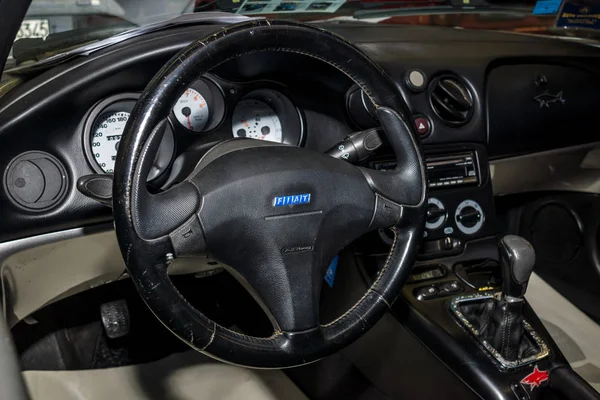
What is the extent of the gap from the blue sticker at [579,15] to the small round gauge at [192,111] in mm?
1268

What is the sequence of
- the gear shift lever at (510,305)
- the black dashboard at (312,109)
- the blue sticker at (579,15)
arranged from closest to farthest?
the black dashboard at (312,109), the gear shift lever at (510,305), the blue sticker at (579,15)

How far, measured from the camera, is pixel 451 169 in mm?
1543

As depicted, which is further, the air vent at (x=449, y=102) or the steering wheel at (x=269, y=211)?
the air vent at (x=449, y=102)

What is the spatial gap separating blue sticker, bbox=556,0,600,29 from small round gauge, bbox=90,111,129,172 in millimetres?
1410

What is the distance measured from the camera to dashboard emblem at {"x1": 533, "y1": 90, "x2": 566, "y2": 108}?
1764mm

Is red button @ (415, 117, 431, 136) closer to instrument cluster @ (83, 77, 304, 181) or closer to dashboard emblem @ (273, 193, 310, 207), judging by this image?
instrument cluster @ (83, 77, 304, 181)

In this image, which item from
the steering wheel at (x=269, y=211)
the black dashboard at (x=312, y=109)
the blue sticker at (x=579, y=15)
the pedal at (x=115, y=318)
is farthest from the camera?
the blue sticker at (x=579, y=15)

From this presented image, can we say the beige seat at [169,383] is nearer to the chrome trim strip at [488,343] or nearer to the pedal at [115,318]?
the pedal at [115,318]

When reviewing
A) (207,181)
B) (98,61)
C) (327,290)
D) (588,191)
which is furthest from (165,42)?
(588,191)

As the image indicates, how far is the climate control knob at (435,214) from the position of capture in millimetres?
1512

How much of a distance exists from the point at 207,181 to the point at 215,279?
901 millimetres

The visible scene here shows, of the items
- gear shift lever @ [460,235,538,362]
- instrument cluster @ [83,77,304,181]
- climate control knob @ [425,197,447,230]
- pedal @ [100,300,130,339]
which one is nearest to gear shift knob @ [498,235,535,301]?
gear shift lever @ [460,235,538,362]

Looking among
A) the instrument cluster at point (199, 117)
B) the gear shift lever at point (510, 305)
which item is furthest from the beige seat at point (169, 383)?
the instrument cluster at point (199, 117)

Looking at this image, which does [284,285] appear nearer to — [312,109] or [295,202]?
[295,202]
